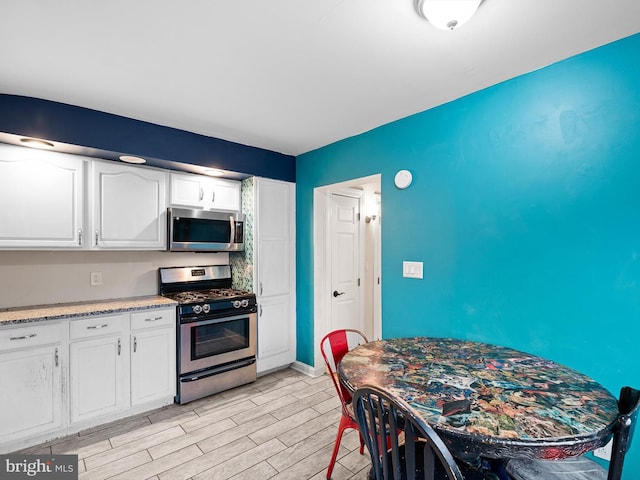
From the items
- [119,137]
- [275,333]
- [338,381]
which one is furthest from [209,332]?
[119,137]

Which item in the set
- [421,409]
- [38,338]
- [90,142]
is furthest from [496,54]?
[38,338]

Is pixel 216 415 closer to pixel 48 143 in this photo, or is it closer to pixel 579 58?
pixel 48 143

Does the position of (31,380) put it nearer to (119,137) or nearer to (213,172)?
(119,137)

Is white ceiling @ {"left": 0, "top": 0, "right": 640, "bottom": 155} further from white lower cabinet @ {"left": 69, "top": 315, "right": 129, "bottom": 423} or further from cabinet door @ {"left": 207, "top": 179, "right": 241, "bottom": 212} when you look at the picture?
white lower cabinet @ {"left": 69, "top": 315, "right": 129, "bottom": 423}

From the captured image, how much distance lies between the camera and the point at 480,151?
2.21 m

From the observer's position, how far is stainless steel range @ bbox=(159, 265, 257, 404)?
2.87m

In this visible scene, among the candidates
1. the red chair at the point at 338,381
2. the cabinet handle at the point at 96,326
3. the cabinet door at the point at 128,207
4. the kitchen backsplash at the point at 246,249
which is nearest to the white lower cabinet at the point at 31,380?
the cabinet handle at the point at 96,326

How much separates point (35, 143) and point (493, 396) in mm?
3303

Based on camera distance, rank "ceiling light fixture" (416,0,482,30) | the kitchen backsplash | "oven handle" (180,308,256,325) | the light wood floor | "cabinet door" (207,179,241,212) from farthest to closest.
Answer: the kitchen backsplash < "cabinet door" (207,179,241,212) < "oven handle" (180,308,256,325) < the light wood floor < "ceiling light fixture" (416,0,482,30)

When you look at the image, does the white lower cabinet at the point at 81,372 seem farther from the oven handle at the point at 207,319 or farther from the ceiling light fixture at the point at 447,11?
the ceiling light fixture at the point at 447,11

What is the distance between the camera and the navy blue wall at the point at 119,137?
2248 mm

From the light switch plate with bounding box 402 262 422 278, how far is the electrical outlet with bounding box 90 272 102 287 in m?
2.75

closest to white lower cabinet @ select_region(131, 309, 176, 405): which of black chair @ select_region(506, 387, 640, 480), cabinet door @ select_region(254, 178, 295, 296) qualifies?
cabinet door @ select_region(254, 178, 295, 296)

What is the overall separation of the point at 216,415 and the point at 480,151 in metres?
2.94
